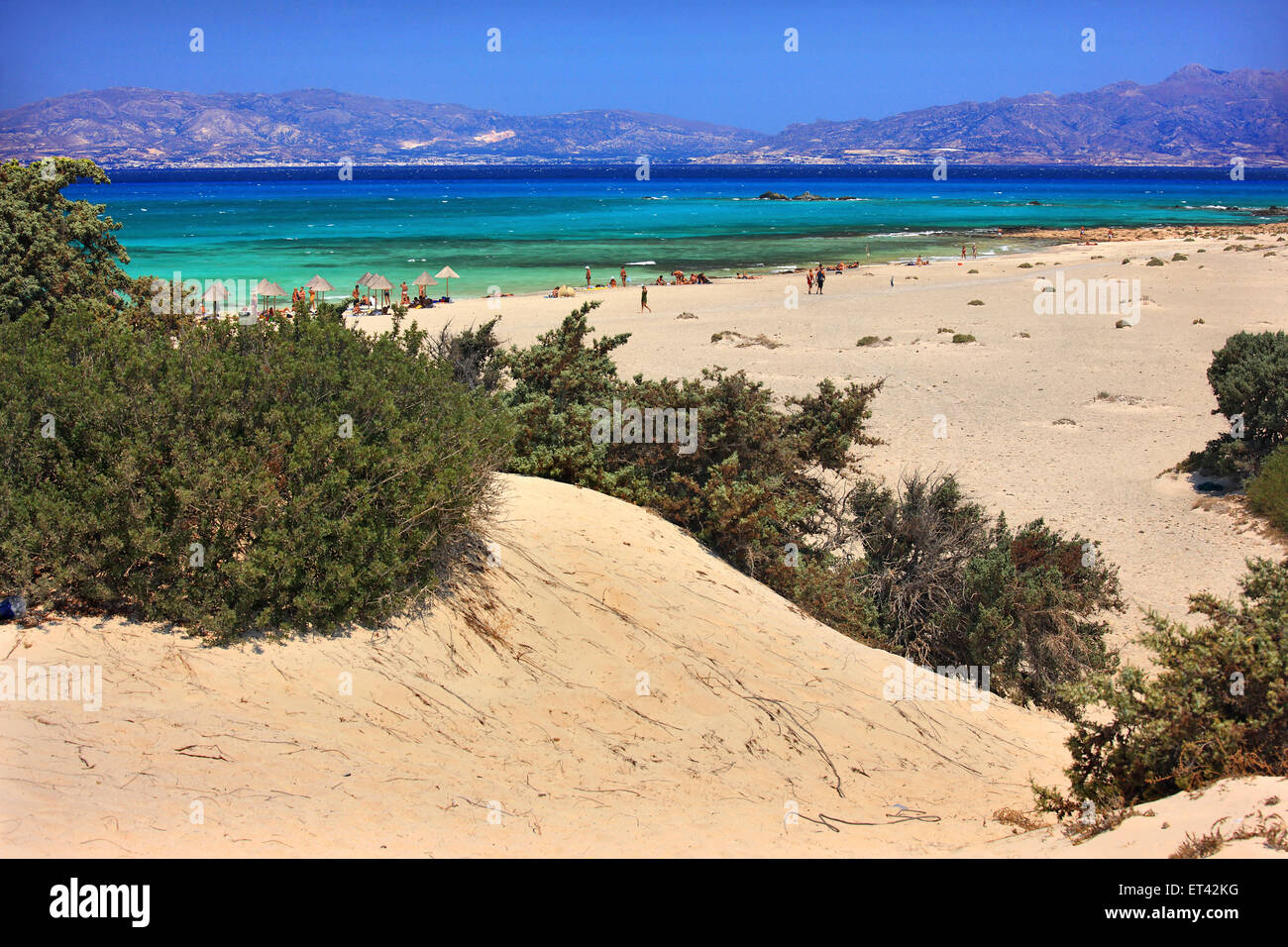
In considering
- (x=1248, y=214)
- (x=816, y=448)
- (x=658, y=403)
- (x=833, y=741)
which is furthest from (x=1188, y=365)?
(x=1248, y=214)

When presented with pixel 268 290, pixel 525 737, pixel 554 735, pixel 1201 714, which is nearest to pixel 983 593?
pixel 1201 714

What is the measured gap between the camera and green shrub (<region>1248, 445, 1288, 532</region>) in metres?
13.1

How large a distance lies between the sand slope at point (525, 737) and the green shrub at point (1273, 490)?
7.51 m

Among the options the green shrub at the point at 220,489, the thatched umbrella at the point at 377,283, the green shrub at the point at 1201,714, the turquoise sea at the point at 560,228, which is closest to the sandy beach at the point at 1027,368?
the thatched umbrella at the point at 377,283

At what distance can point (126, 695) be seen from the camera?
212 inches

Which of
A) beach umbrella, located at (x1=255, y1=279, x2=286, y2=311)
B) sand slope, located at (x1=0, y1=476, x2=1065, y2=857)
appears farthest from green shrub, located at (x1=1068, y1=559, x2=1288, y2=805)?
beach umbrella, located at (x1=255, y1=279, x2=286, y2=311)

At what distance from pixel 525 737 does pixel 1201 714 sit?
161 inches

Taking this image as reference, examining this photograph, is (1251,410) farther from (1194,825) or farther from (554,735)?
(554,735)

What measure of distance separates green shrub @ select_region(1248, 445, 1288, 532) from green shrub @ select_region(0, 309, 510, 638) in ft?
39.7

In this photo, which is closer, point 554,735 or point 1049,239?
point 554,735

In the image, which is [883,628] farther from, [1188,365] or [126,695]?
[1188,365]

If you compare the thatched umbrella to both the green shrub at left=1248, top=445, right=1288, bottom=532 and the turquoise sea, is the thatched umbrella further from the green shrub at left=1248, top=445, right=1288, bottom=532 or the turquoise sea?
the green shrub at left=1248, top=445, right=1288, bottom=532

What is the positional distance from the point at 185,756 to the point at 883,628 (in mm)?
6910

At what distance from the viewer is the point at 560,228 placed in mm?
75188
